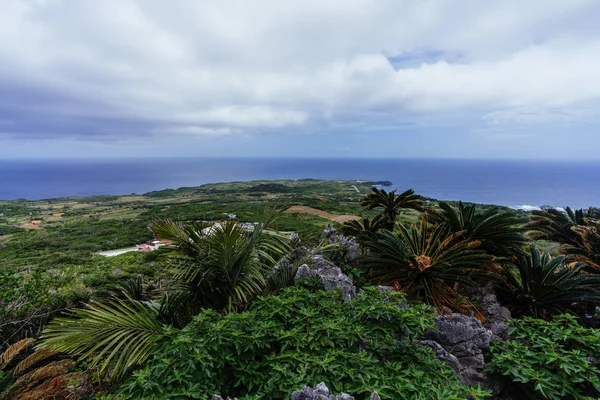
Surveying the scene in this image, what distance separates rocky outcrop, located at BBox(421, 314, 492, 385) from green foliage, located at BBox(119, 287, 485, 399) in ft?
1.64

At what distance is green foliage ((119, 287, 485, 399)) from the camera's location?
2.14 m

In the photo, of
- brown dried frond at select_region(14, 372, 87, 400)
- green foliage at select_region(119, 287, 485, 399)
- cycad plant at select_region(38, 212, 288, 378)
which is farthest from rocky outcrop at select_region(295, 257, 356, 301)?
brown dried frond at select_region(14, 372, 87, 400)

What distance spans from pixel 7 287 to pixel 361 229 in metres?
5.73

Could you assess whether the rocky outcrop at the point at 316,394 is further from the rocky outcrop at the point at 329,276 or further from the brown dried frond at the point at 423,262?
the brown dried frond at the point at 423,262

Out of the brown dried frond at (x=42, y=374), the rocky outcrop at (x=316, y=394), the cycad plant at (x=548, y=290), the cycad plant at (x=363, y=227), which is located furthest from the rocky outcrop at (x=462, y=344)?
the brown dried frond at (x=42, y=374)

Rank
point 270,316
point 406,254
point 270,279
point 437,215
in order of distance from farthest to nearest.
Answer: point 437,215 < point 406,254 < point 270,279 < point 270,316

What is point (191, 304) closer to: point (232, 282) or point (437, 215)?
point (232, 282)

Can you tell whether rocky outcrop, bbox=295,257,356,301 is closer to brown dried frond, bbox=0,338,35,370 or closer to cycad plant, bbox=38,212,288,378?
cycad plant, bbox=38,212,288,378

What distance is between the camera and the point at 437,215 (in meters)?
5.83

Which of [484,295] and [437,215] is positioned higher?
[437,215]

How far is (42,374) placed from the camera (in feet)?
10.2

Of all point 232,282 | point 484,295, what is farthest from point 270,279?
point 484,295

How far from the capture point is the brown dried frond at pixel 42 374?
9.80 feet

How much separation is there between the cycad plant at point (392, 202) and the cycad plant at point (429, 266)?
1199mm
